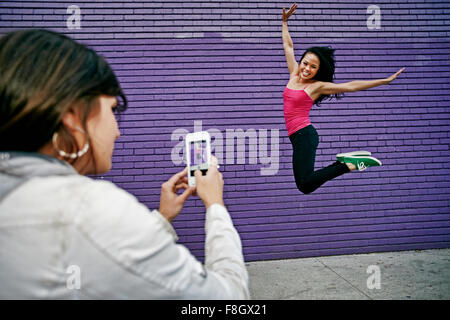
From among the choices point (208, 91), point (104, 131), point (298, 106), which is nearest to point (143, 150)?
point (208, 91)

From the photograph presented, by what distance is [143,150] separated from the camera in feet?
14.6

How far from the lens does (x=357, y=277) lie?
3.82 m

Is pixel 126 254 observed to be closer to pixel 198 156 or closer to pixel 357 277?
pixel 198 156

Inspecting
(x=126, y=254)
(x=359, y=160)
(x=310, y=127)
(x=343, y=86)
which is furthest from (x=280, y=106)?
(x=126, y=254)

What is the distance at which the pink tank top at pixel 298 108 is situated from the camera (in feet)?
12.8

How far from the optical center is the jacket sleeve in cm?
67

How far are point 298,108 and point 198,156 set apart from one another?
245 cm

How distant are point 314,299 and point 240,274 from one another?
9.15 feet

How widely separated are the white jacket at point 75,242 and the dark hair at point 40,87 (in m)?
0.07

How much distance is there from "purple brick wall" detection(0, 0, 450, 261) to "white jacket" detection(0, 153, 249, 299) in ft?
12.3

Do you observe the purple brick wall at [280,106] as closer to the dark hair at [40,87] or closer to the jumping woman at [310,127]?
the jumping woman at [310,127]

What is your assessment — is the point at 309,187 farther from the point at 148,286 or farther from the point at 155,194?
the point at 148,286
